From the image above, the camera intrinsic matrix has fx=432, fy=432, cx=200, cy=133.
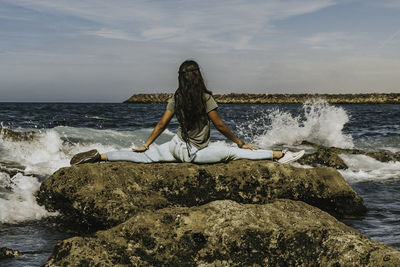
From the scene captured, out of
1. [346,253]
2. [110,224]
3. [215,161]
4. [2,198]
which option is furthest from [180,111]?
[2,198]

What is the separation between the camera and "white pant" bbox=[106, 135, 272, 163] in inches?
219

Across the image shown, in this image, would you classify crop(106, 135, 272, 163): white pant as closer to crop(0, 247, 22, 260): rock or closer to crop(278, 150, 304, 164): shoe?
crop(278, 150, 304, 164): shoe

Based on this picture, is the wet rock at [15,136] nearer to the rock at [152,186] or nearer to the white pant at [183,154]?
the rock at [152,186]

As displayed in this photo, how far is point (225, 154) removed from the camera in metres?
5.60

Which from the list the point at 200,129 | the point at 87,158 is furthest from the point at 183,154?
the point at 87,158

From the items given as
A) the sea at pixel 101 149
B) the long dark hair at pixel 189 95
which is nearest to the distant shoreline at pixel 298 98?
the sea at pixel 101 149

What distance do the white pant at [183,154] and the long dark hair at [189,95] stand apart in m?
0.31

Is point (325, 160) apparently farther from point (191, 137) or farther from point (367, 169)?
point (191, 137)

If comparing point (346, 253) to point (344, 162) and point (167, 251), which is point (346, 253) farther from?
point (344, 162)

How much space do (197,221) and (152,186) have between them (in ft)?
7.02

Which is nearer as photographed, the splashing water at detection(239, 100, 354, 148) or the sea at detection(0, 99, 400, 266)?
the sea at detection(0, 99, 400, 266)

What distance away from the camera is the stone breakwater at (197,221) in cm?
301

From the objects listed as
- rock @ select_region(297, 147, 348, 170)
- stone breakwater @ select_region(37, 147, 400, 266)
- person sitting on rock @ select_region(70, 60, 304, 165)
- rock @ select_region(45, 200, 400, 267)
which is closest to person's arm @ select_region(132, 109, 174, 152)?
person sitting on rock @ select_region(70, 60, 304, 165)

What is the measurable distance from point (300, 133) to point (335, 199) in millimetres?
12916
